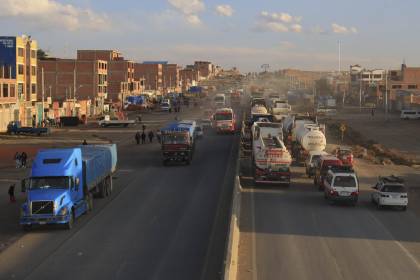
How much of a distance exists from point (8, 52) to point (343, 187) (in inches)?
2677

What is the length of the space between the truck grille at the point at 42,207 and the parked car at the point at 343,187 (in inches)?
576

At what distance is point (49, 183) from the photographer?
89.9 feet

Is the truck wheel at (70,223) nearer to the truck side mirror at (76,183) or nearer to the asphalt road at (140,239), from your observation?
the asphalt road at (140,239)

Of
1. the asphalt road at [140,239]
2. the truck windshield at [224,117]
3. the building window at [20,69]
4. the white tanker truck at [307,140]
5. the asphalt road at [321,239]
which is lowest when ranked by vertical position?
the asphalt road at [321,239]

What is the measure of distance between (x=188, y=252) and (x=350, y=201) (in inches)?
526

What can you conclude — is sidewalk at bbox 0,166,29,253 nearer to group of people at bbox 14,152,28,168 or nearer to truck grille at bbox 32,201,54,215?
group of people at bbox 14,152,28,168

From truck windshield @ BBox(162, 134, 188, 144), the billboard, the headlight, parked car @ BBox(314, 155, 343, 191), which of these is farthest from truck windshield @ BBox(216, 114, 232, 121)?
the headlight

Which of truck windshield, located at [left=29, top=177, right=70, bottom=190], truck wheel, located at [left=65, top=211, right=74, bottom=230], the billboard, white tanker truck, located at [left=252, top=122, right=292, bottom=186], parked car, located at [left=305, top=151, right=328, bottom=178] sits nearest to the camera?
truck wheel, located at [left=65, top=211, right=74, bottom=230]

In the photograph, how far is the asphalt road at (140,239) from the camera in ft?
68.8

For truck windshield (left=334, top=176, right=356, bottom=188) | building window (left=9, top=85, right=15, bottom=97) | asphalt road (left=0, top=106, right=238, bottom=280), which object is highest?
building window (left=9, top=85, right=15, bottom=97)

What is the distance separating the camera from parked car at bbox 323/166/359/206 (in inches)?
1336

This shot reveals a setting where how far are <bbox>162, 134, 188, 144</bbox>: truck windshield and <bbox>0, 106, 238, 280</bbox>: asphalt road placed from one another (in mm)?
6637

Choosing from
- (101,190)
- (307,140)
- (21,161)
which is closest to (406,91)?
(307,140)

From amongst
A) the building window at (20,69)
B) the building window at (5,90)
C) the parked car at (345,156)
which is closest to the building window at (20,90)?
the building window at (20,69)
